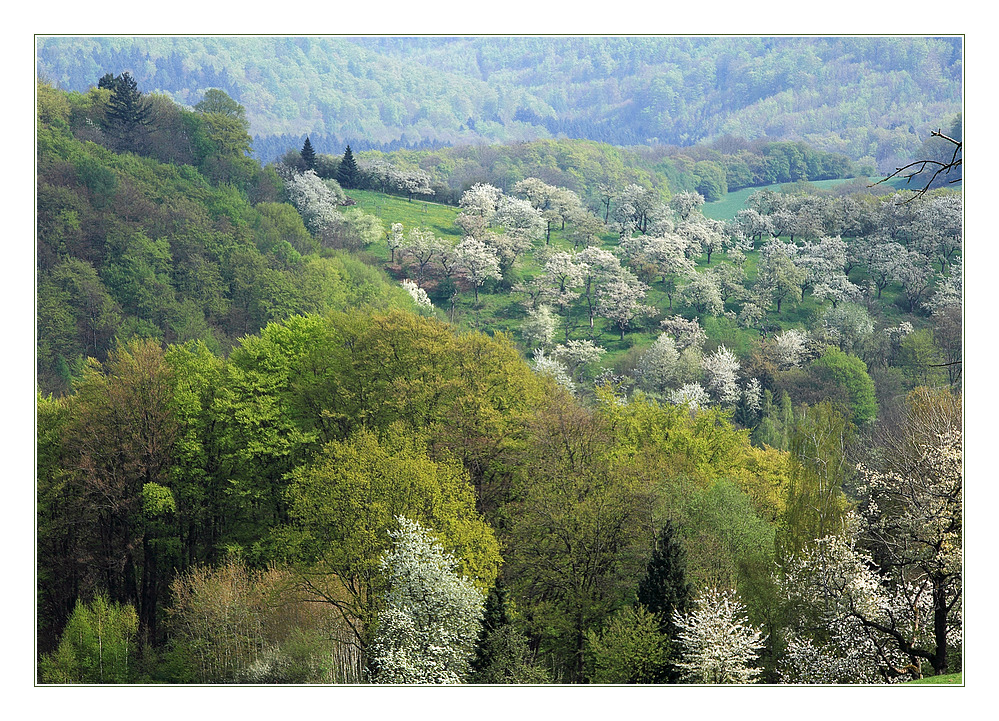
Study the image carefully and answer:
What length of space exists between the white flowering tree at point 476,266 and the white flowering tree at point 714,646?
6696cm

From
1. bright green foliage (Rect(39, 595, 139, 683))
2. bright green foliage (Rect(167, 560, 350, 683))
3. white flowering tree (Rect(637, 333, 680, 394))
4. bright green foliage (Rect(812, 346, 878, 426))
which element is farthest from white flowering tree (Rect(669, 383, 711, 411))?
bright green foliage (Rect(39, 595, 139, 683))

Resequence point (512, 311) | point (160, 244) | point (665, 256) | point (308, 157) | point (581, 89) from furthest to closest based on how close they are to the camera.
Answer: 1. point (581, 89)
2. point (308, 157)
3. point (665, 256)
4. point (512, 311)
5. point (160, 244)

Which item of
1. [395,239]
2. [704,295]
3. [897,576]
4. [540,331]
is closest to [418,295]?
[395,239]

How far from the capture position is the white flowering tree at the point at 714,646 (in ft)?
108

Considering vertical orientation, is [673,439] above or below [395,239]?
below

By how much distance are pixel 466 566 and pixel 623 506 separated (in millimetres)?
6432


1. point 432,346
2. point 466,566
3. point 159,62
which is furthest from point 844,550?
point 159,62

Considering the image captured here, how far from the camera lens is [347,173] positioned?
117500 mm

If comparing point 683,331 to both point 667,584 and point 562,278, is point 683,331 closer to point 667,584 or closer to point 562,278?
point 562,278

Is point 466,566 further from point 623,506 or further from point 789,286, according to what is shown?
point 789,286

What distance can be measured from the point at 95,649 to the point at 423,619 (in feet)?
47.2

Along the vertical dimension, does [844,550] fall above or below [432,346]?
below

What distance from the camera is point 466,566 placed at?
36000 mm

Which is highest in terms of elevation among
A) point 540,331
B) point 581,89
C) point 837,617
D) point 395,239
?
point 581,89
